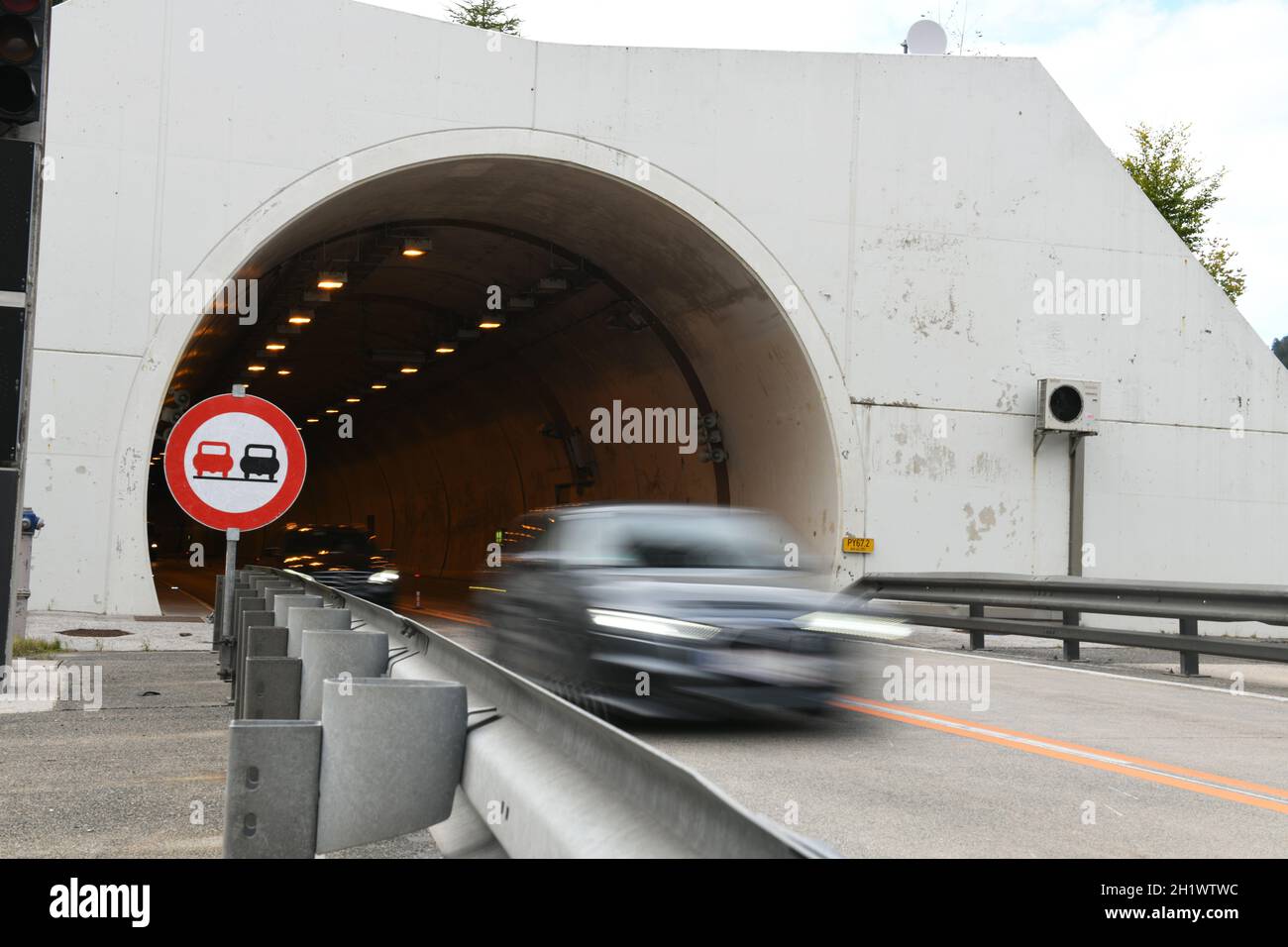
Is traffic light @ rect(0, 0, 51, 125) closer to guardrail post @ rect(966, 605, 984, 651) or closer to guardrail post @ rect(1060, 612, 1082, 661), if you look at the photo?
guardrail post @ rect(1060, 612, 1082, 661)

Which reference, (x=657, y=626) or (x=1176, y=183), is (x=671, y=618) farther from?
(x=1176, y=183)

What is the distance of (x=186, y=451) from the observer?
8.42 metres

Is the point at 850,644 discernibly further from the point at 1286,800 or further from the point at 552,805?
the point at 552,805

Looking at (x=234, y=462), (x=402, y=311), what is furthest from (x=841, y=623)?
(x=402, y=311)

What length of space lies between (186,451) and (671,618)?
3150 millimetres

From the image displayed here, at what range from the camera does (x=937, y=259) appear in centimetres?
2319

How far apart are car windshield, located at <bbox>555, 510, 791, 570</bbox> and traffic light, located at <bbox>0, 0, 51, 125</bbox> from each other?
15.2 feet

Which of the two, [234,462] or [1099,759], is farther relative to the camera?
[234,462]

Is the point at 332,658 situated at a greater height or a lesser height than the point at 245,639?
greater

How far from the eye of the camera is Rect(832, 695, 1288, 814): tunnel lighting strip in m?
7.00

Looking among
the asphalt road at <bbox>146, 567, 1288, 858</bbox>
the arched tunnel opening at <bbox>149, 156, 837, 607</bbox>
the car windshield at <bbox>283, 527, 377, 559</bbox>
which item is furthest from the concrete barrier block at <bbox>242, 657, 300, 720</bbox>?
the car windshield at <bbox>283, 527, 377, 559</bbox>
